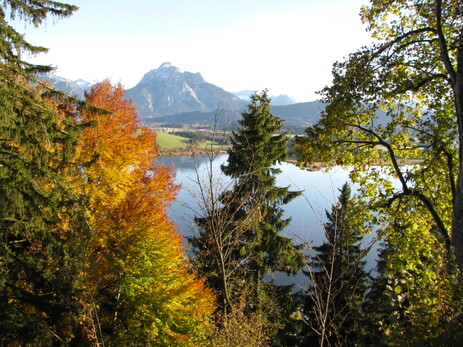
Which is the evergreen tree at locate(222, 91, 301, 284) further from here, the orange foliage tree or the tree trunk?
the tree trunk

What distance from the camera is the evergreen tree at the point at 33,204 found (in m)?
6.57

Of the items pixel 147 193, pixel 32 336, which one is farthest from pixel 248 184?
pixel 32 336

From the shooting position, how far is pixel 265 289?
650 inches

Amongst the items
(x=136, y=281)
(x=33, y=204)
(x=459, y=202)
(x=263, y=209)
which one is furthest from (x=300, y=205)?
(x=33, y=204)

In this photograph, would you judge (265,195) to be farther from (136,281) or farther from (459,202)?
(459,202)

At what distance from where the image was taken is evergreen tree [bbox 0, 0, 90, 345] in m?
6.57

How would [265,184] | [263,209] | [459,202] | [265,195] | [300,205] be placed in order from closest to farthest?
[459,202] < [265,195] < [265,184] < [263,209] < [300,205]

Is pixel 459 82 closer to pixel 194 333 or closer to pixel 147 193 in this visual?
pixel 194 333

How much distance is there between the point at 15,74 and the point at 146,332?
7676 mm

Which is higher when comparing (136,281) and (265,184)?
(265,184)

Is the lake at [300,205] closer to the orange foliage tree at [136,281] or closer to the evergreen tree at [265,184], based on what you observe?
the evergreen tree at [265,184]

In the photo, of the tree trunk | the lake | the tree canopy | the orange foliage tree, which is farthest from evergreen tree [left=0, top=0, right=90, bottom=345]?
the tree trunk

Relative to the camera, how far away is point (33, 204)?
6.95 meters

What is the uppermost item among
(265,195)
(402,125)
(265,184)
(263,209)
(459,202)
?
(402,125)
